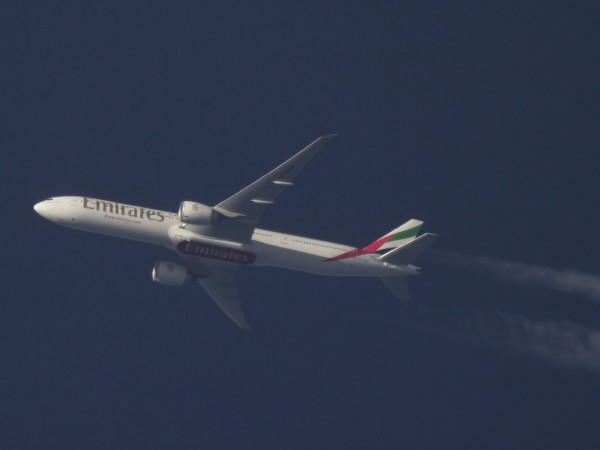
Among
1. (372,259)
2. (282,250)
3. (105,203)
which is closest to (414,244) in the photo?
(372,259)

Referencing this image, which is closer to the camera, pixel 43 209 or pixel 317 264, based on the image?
pixel 43 209

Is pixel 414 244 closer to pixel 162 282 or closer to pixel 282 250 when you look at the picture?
pixel 282 250

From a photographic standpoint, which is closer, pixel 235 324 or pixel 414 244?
pixel 414 244

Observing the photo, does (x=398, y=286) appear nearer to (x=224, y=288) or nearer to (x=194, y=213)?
(x=224, y=288)

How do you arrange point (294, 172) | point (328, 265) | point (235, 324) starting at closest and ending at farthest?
point (294, 172) → point (328, 265) → point (235, 324)

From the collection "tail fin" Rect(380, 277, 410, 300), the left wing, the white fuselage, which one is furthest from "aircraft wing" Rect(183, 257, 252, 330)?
"tail fin" Rect(380, 277, 410, 300)

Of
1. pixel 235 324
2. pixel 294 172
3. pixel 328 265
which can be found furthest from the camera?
pixel 235 324

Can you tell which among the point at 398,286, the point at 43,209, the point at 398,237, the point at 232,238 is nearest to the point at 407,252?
the point at 398,286

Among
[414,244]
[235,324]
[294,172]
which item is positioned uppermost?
[294,172]
